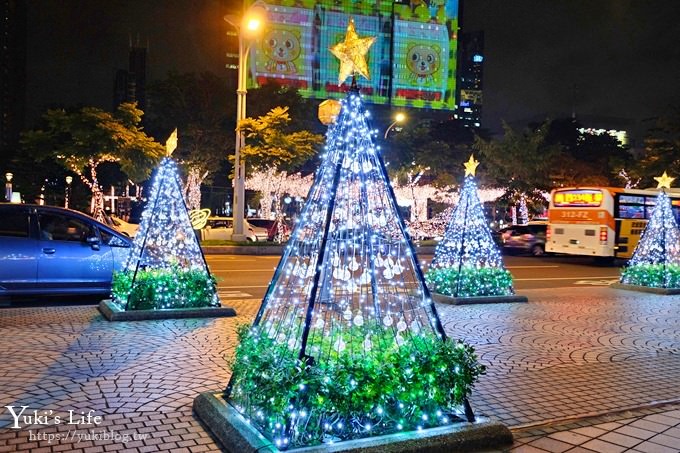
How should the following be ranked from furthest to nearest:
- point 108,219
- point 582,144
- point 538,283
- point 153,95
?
point 582,144, point 153,95, point 108,219, point 538,283

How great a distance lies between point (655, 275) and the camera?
1416cm

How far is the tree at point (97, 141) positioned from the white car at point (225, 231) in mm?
3873

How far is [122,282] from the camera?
9.21 metres

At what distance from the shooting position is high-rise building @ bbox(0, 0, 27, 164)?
319ft

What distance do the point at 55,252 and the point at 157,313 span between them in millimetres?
2376

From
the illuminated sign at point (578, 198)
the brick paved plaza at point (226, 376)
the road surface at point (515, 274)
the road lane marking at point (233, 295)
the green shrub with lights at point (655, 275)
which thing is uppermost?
the illuminated sign at point (578, 198)

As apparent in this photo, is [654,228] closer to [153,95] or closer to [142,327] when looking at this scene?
[142,327]

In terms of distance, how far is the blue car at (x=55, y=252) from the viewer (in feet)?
31.7

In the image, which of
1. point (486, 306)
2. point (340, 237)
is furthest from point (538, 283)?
point (340, 237)

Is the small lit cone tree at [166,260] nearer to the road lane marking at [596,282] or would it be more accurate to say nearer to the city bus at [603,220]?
the road lane marking at [596,282]

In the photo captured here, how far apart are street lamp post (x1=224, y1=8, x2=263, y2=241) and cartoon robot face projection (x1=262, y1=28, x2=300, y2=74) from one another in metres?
29.2

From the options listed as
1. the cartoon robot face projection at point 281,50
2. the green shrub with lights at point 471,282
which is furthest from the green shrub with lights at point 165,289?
the cartoon robot face projection at point 281,50

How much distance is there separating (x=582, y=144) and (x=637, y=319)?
145ft

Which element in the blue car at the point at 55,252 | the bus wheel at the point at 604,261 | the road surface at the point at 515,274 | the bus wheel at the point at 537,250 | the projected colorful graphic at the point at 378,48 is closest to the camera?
the blue car at the point at 55,252
